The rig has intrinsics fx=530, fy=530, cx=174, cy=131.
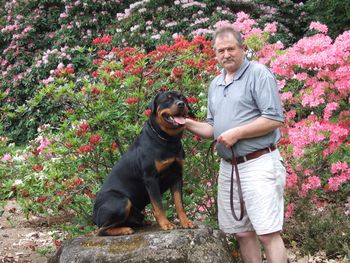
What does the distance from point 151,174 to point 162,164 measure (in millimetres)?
103

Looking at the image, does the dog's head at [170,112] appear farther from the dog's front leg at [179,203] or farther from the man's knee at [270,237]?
the man's knee at [270,237]

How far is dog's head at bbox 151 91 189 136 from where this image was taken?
3.53m

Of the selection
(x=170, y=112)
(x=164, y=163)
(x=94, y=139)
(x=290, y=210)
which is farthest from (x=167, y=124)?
(x=290, y=210)

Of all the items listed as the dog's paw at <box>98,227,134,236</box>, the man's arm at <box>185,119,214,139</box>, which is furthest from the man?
the dog's paw at <box>98,227,134,236</box>

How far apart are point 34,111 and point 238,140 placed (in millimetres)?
9752

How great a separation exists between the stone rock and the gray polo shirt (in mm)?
648

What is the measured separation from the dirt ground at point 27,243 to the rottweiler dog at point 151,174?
1.75 m

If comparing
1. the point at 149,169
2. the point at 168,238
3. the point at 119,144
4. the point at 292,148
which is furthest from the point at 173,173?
the point at 292,148

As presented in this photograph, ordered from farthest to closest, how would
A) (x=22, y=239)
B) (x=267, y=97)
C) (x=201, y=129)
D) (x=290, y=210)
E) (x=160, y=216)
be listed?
(x=22, y=239) < (x=290, y=210) < (x=201, y=129) < (x=160, y=216) < (x=267, y=97)

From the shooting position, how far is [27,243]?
6.43m

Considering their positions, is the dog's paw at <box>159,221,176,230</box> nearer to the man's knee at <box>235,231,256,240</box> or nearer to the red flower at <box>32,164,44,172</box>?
the man's knee at <box>235,231,256,240</box>

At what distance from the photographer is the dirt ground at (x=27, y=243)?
525 centimetres

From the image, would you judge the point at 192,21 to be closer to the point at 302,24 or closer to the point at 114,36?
the point at 114,36

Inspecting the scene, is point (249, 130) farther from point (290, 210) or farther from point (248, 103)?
point (290, 210)
